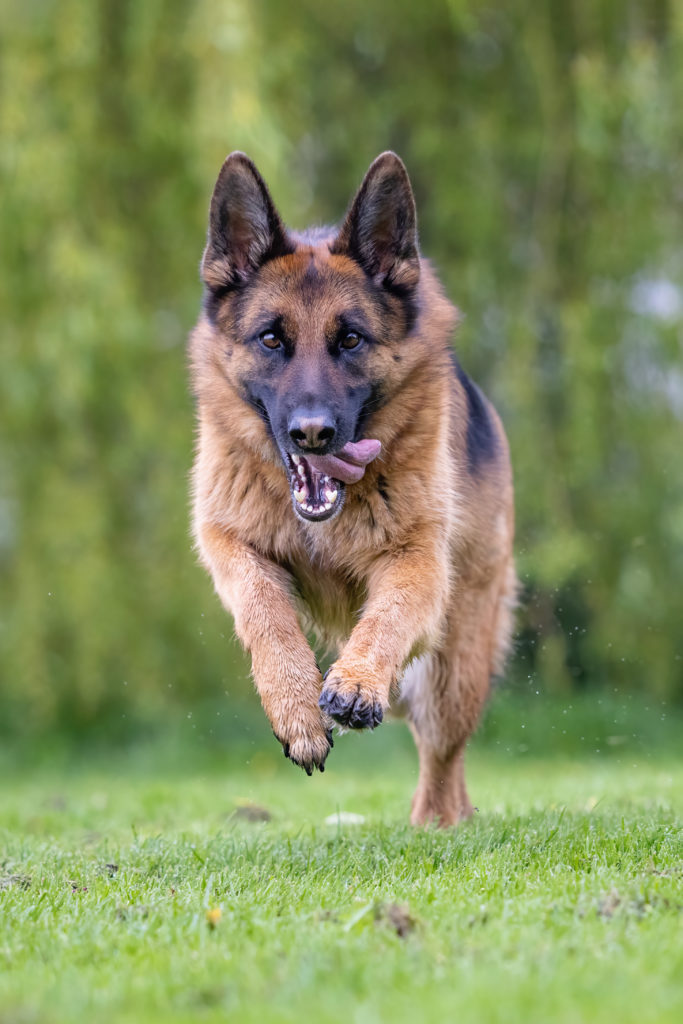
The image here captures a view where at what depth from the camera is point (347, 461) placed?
460cm

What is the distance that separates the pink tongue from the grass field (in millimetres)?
1302

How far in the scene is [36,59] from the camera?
968 centimetres

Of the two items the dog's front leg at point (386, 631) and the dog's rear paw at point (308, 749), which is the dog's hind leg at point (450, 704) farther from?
the dog's rear paw at point (308, 749)

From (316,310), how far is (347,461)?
59 cm

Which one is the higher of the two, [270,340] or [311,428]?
[270,340]

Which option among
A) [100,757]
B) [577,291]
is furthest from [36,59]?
[100,757]

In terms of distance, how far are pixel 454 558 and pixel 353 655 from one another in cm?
126

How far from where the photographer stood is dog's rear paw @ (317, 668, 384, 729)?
13.0 feet

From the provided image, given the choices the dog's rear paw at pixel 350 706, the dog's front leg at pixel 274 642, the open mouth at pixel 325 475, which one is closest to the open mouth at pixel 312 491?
the open mouth at pixel 325 475

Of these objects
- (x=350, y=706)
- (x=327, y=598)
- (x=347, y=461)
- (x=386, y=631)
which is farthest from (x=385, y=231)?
(x=350, y=706)

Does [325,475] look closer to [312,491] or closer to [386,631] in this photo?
[312,491]

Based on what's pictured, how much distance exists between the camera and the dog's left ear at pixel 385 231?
188 inches

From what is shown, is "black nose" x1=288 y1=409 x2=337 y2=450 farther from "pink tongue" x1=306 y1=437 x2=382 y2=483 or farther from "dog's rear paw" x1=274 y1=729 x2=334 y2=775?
"dog's rear paw" x1=274 y1=729 x2=334 y2=775

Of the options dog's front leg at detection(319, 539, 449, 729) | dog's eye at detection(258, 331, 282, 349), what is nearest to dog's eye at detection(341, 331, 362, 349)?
dog's eye at detection(258, 331, 282, 349)
